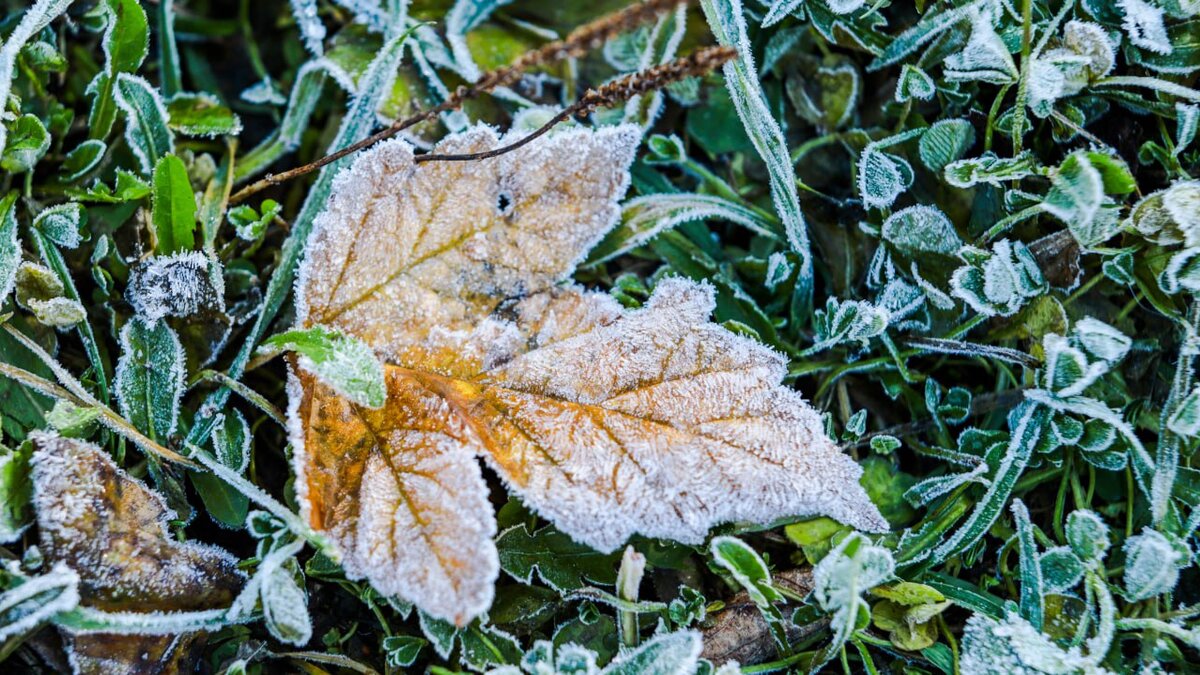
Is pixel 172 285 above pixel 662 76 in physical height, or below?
below

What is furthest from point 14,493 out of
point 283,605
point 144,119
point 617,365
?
point 617,365

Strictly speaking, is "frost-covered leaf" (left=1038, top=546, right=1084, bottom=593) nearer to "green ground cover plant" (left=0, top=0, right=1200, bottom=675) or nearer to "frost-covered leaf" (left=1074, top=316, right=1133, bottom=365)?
"green ground cover plant" (left=0, top=0, right=1200, bottom=675)

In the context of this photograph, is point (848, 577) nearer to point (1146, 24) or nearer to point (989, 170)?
point (989, 170)

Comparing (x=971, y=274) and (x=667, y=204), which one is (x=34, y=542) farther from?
(x=971, y=274)

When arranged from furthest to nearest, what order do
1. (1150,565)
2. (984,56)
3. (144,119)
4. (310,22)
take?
(310,22) → (144,119) → (984,56) → (1150,565)

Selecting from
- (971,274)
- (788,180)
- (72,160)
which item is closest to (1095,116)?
(971,274)

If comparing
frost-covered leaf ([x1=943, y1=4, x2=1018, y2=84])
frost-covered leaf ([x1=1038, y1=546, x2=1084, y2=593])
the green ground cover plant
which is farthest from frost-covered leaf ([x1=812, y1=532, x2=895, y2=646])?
frost-covered leaf ([x1=943, y1=4, x2=1018, y2=84])

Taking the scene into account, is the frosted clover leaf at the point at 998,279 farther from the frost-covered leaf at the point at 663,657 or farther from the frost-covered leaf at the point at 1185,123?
the frost-covered leaf at the point at 663,657
